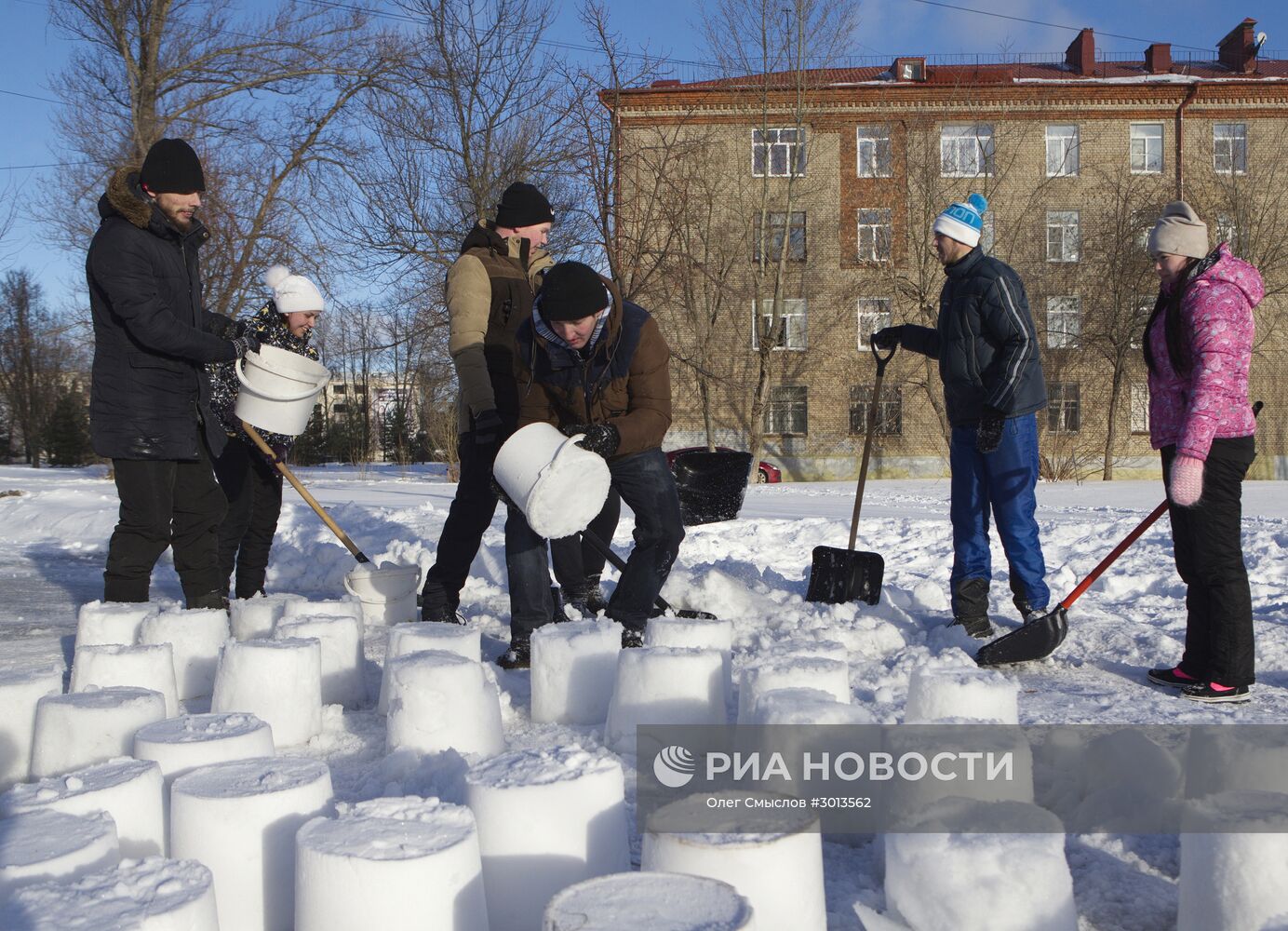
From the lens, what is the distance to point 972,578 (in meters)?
4.32

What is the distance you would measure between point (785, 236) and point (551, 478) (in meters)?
20.8

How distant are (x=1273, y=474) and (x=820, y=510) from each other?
67.4 feet

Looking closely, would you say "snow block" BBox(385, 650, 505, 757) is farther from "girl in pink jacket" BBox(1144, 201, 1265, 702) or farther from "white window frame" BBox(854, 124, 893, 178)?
"white window frame" BBox(854, 124, 893, 178)

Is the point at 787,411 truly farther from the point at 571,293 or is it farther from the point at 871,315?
the point at 571,293

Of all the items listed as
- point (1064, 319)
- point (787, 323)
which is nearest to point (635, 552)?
point (787, 323)

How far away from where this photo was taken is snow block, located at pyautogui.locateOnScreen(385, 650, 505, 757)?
8.59 feet

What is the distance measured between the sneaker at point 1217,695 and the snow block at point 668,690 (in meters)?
1.69

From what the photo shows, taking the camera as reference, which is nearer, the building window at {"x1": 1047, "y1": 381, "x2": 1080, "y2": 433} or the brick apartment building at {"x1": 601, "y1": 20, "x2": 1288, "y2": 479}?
the brick apartment building at {"x1": 601, "y1": 20, "x2": 1288, "y2": 479}

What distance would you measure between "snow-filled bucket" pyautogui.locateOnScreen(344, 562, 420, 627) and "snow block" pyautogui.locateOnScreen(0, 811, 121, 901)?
2.85 meters

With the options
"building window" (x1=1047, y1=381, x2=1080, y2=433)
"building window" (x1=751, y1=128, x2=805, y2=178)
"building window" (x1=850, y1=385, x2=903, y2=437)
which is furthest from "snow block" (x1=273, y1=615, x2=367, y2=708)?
"building window" (x1=1047, y1=381, x2=1080, y2=433)

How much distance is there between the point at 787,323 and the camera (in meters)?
26.5

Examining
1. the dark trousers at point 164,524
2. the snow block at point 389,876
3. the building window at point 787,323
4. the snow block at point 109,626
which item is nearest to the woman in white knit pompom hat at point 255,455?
the dark trousers at point 164,524

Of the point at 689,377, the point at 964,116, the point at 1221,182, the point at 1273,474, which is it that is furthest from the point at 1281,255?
the point at 689,377

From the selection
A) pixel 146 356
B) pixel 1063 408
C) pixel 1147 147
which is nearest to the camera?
pixel 146 356
